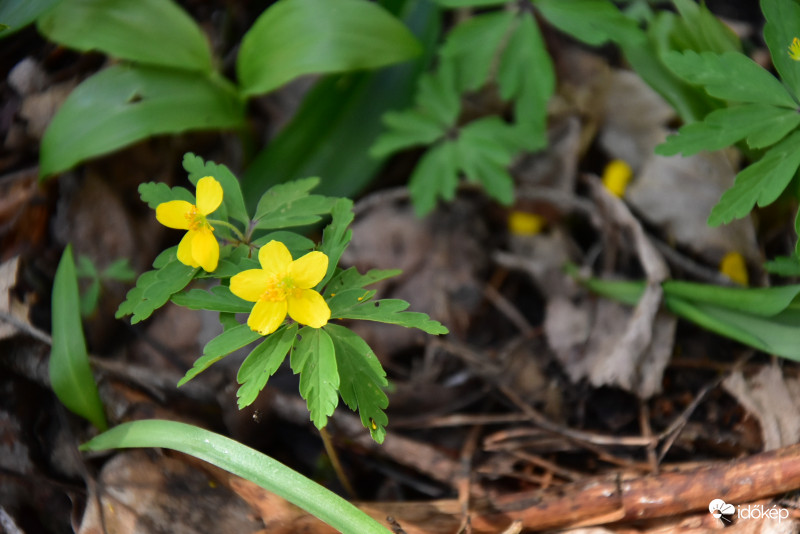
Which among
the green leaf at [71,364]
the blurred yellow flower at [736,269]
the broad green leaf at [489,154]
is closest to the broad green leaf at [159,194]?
the green leaf at [71,364]

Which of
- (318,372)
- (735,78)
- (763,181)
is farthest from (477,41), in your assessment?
(318,372)

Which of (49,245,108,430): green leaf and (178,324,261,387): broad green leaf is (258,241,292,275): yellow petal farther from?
(49,245,108,430): green leaf

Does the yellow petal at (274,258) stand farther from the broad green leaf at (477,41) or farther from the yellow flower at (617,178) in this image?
the yellow flower at (617,178)

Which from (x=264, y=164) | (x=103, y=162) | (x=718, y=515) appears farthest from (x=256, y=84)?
(x=718, y=515)

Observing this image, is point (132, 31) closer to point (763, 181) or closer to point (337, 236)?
point (337, 236)

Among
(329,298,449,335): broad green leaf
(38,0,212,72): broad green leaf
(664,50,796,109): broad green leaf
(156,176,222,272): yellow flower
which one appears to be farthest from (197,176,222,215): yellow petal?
(664,50,796,109): broad green leaf

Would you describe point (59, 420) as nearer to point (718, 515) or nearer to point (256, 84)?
point (256, 84)

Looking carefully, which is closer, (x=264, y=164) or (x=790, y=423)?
(x=790, y=423)
